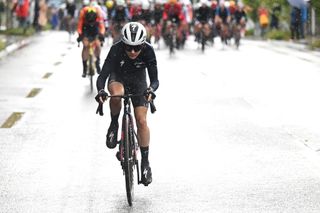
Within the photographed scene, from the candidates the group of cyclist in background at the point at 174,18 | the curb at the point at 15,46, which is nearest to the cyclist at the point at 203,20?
the group of cyclist in background at the point at 174,18

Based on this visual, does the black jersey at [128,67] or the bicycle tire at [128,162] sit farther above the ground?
the black jersey at [128,67]

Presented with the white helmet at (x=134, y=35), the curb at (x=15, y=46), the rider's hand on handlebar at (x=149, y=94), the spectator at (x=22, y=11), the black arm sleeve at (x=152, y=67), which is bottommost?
the curb at (x=15, y=46)

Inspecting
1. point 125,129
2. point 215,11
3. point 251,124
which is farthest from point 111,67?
point 215,11

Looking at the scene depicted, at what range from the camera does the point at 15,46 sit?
122 feet

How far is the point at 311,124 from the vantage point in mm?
15359

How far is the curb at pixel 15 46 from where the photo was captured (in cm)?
3295

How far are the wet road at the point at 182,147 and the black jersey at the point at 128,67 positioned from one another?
1.00m

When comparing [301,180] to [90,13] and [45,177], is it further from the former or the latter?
[90,13]

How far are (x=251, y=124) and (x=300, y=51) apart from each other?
68.7ft

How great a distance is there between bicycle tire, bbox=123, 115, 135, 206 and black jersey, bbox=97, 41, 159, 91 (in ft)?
1.50

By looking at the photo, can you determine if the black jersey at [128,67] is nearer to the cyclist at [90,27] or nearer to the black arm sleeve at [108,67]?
the black arm sleeve at [108,67]

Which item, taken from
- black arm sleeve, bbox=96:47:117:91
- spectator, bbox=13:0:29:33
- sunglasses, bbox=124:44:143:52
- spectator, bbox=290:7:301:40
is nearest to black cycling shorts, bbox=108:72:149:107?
black arm sleeve, bbox=96:47:117:91

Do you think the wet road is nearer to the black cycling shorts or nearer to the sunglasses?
the black cycling shorts

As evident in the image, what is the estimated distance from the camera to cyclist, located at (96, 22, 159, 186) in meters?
9.77
